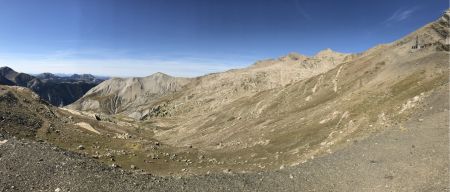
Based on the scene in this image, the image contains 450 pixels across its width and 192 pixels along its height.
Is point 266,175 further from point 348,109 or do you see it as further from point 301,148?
point 348,109

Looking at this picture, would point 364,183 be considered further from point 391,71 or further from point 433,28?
point 433,28

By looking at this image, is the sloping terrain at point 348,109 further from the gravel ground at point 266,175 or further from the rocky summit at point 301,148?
the gravel ground at point 266,175

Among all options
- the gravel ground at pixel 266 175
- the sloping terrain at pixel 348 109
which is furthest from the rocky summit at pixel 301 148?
the sloping terrain at pixel 348 109

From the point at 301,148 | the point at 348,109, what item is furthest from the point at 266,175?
the point at 348,109

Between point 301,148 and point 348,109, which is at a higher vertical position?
point 348,109

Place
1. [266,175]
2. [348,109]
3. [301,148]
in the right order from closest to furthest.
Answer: [266,175]
[301,148]
[348,109]

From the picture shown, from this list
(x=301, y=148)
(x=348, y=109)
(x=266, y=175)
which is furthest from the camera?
(x=348, y=109)

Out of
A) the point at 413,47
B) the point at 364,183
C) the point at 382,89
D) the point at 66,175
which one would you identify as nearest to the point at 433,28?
the point at 413,47

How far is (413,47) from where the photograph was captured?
8350 cm

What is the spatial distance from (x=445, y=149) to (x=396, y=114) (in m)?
15.8

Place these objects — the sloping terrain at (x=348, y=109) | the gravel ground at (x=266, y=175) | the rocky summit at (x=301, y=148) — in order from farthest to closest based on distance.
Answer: the sloping terrain at (x=348, y=109) → the rocky summit at (x=301, y=148) → the gravel ground at (x=266, y=175)

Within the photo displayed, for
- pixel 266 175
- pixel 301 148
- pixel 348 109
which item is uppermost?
pixel 348 109

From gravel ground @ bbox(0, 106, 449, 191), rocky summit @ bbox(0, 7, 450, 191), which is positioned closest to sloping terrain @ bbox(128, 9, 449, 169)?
rocky summit @ bbox(0, 7, 450, 191)

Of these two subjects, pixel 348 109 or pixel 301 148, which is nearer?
pixel 301 148
